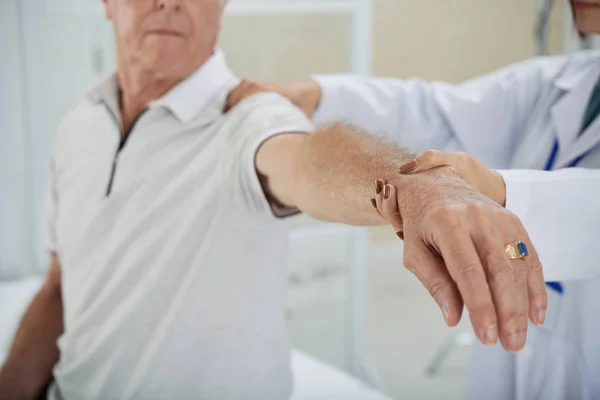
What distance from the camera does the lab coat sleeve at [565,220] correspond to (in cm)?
53

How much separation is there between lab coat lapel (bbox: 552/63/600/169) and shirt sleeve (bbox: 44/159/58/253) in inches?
25.3

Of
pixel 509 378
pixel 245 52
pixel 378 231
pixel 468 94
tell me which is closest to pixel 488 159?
pixel 468 94

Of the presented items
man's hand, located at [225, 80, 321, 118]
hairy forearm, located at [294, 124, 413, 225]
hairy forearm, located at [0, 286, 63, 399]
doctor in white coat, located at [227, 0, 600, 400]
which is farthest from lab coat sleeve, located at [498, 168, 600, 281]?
hairy forearm, located at [0, 286, 63, 399]

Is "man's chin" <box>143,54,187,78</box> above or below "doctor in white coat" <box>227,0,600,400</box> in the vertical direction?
above

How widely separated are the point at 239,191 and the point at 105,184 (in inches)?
8.8

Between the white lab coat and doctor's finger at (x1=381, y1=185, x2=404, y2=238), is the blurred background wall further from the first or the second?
doctor's finger at (x1=381, y1=185, x2=404, y2=238)

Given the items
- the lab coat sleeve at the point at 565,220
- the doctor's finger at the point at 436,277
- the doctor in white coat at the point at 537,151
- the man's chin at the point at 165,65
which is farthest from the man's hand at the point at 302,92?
the doctor's finger at the point at 436,277

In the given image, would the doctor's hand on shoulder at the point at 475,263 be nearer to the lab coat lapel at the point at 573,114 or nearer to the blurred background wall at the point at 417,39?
the lab coat lapel at the point at 573,114

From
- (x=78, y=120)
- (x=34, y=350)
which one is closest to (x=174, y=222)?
(x=78, y=120)

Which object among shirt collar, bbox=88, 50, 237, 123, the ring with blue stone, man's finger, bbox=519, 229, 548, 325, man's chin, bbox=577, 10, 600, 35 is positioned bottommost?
shirt collar, bbox=88, 50, 237, 123

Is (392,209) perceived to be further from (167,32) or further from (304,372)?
(304,372)

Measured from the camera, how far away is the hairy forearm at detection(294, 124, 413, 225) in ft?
1.64

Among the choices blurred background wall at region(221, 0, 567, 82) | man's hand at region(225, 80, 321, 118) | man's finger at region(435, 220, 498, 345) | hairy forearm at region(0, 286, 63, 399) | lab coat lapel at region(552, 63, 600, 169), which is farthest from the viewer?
blurred background wall at region(221, 0, 567, 82)

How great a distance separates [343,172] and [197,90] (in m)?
0.32
